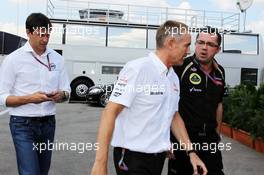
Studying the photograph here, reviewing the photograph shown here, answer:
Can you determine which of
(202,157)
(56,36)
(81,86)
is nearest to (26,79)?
(202,157)

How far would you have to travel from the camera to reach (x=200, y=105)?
4750 mm

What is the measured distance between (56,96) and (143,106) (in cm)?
135

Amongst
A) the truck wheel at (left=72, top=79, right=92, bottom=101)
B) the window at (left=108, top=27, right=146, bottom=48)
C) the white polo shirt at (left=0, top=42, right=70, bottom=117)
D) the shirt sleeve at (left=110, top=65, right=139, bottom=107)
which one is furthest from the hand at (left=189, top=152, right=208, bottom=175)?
the window at (left=108, top=27, right=146, bottom=48)

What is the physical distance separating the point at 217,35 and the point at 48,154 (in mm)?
1974

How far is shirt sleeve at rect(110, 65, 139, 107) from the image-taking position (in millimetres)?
3184

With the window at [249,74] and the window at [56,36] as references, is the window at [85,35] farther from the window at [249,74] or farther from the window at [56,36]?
the window at [249,74]

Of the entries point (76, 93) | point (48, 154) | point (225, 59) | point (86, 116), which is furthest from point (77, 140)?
point (225, 59)

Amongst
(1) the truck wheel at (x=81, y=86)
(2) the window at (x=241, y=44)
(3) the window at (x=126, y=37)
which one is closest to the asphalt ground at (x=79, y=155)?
(1) the truck wheel at (x=81, y=86)

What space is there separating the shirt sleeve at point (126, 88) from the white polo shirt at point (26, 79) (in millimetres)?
1410

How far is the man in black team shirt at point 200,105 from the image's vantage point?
4727mm

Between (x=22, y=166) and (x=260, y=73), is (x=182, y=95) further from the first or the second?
(x=260, y=73)

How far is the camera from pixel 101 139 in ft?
9.96

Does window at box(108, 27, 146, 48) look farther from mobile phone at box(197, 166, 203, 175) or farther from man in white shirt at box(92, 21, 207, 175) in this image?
man in white shirt at box(92, 21, 207, 175)

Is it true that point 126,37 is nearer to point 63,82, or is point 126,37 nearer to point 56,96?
point 63,82
